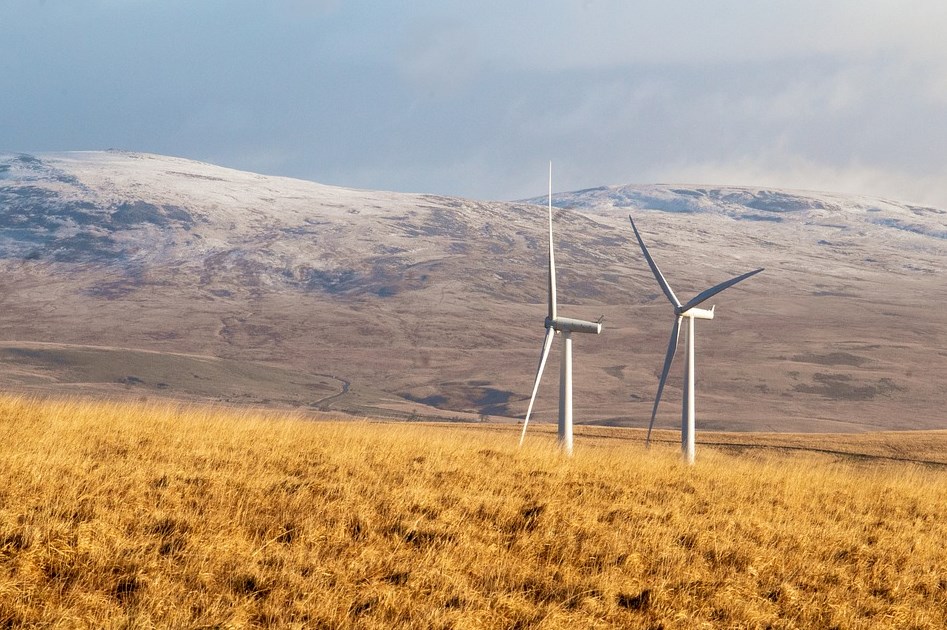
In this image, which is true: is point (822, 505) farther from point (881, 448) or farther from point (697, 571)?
point (881, 448)

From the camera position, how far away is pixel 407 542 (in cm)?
1077

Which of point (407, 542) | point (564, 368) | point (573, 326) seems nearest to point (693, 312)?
point (573, 326)

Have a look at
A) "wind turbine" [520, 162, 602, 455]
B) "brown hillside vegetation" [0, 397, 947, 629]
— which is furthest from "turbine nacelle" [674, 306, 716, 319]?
"brown hillside vegetation" [0, 397, 947, 629]

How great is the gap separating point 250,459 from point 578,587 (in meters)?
5.64

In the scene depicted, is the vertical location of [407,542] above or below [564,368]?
below

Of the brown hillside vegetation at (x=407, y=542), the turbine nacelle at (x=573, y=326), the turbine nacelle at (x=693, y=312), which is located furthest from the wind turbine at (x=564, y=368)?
the brown hillside vegetation at (x=407, y=542)

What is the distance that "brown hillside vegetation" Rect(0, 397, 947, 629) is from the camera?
9.03 meters

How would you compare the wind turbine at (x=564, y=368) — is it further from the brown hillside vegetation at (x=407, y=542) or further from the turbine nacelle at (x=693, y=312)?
the brown hillside vegetation at (x=407, y=542)

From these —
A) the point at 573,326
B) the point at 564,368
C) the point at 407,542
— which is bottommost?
the point at 407,542

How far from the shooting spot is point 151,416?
17922mm

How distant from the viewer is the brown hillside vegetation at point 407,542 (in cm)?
903

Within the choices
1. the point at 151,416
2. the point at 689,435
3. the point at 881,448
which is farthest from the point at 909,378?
the point at 151,416

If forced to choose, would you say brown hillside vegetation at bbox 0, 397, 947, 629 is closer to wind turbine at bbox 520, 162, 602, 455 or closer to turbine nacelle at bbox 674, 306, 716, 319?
wind turbine at bbox 520, 162, 602, 455

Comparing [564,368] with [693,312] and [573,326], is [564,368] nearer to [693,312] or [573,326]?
[573,326]
